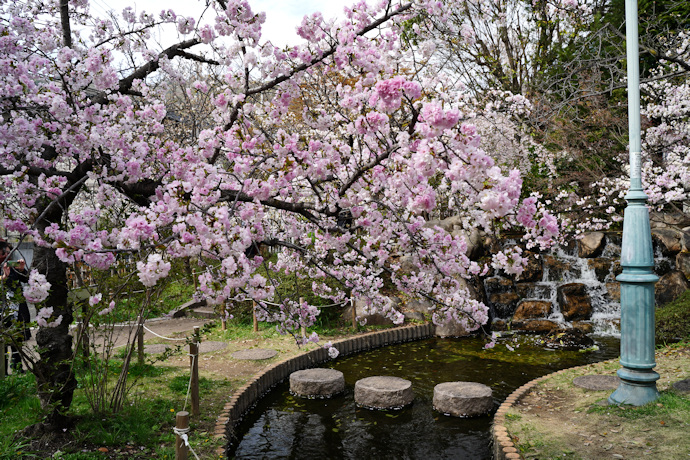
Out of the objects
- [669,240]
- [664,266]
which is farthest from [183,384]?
[669,240]

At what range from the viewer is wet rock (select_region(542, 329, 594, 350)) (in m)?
9.77

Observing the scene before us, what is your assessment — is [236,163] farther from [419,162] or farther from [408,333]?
[408,333]

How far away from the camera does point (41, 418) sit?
4559 mm

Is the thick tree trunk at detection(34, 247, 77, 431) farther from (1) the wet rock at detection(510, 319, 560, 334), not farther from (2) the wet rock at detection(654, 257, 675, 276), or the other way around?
(2) the wet rock at detection(654, 257, 675, 276)

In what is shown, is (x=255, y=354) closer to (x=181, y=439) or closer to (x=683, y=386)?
(x=181, y=439)

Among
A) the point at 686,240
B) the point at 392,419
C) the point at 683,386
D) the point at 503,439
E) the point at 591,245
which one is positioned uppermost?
the point at 686,240

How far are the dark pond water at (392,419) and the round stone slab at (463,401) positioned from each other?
108 millimetres

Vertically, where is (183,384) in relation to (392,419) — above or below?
above

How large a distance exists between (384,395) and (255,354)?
2.79 m

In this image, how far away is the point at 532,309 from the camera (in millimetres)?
12180

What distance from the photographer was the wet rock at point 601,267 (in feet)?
42.0

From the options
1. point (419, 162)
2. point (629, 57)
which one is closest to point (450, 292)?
point (419, 162)

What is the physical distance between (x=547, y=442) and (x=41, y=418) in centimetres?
490

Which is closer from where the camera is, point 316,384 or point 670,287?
point 316,384
